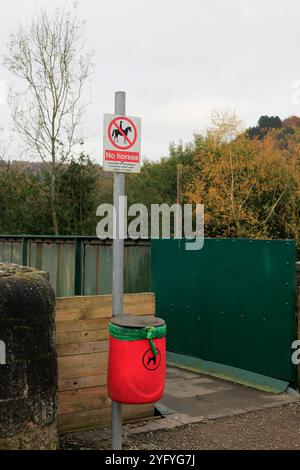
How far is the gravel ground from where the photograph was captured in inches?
208

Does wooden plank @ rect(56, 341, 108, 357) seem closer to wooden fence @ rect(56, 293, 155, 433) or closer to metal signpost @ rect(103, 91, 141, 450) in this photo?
wooden fence @ rect(56, 293, 155, 433)

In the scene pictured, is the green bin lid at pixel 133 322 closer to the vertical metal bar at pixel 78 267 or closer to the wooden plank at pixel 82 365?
the wooden plank at pixel 82 365

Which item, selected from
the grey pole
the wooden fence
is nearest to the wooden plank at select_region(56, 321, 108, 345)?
the wooden fence

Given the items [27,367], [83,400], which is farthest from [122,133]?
[83,400]

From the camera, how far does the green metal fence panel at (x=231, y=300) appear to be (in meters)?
7.48

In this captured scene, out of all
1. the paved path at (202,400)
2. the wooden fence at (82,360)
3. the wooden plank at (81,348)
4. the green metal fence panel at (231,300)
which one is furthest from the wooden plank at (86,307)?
the green metal fence panel at (231,300)

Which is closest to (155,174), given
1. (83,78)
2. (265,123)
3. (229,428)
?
(83,78)

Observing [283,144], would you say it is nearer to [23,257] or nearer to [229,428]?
[23,257]

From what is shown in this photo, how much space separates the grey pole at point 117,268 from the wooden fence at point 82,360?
3.18ft

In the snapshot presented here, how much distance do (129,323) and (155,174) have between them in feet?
125

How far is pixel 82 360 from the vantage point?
5.62 metres

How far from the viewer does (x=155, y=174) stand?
4222 cm

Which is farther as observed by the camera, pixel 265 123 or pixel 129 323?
pixel 265 123

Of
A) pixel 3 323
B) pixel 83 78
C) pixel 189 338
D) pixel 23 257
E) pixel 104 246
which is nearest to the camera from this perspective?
pixel 3 323
